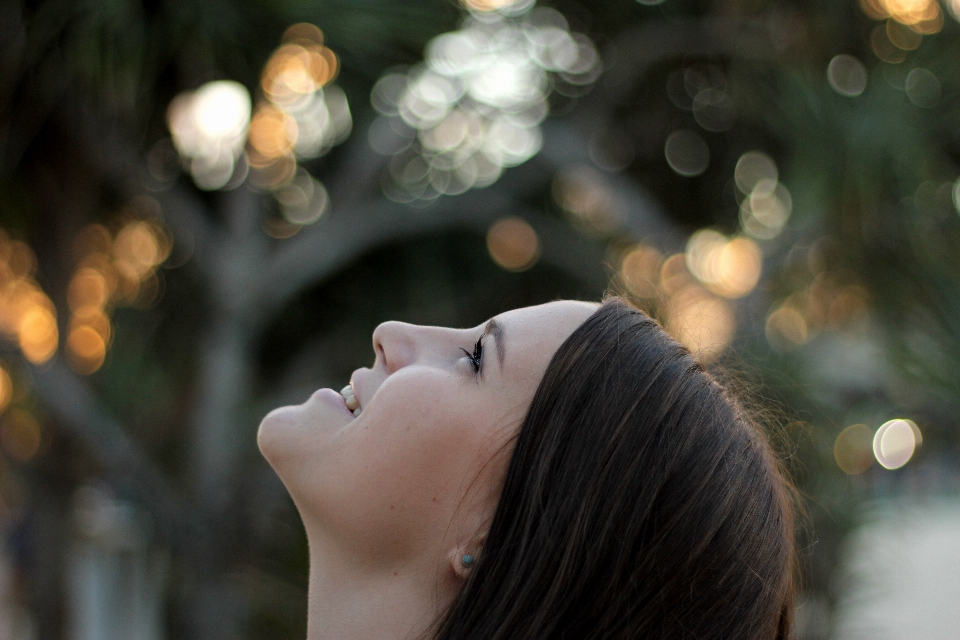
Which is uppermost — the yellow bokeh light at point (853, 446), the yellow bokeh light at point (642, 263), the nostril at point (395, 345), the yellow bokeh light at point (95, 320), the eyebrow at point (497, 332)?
the eyebrow at point (497, 332)

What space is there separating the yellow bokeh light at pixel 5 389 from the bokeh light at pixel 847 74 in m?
4.15

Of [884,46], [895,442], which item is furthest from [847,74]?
[895,442]

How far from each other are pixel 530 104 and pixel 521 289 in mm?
1095

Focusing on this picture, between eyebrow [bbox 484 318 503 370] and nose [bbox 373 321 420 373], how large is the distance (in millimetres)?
126

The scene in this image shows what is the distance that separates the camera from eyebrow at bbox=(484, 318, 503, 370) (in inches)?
49.1

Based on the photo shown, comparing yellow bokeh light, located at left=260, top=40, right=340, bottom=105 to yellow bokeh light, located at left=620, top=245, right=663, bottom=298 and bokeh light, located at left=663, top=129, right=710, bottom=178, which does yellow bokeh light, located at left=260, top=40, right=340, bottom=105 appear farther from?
bokeh light, located at left=663, top=129, right=710, bottom=178

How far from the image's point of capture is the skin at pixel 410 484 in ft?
3.87

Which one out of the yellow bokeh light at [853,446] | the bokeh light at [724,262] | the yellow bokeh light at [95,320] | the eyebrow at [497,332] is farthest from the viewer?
the yellow bokeh light at [95,320]

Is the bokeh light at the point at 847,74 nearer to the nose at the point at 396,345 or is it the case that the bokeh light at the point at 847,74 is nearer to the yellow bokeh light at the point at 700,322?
the yellow bokeh light at the point at 700,322

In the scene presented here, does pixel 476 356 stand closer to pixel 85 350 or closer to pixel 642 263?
pixel 642 263

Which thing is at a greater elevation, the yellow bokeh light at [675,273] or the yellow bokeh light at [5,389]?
the yellow bokeh light at [675,273]

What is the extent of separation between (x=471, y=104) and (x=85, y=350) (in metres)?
2.05

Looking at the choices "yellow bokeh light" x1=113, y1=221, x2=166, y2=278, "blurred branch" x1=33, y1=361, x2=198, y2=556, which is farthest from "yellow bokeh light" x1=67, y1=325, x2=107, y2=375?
"yellow bokeh light" x1=113, y1=221, x2=166, y2=278

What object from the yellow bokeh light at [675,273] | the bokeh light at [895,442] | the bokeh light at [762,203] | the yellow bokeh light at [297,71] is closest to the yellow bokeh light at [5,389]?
the yellow bokeh light at [297,71]
